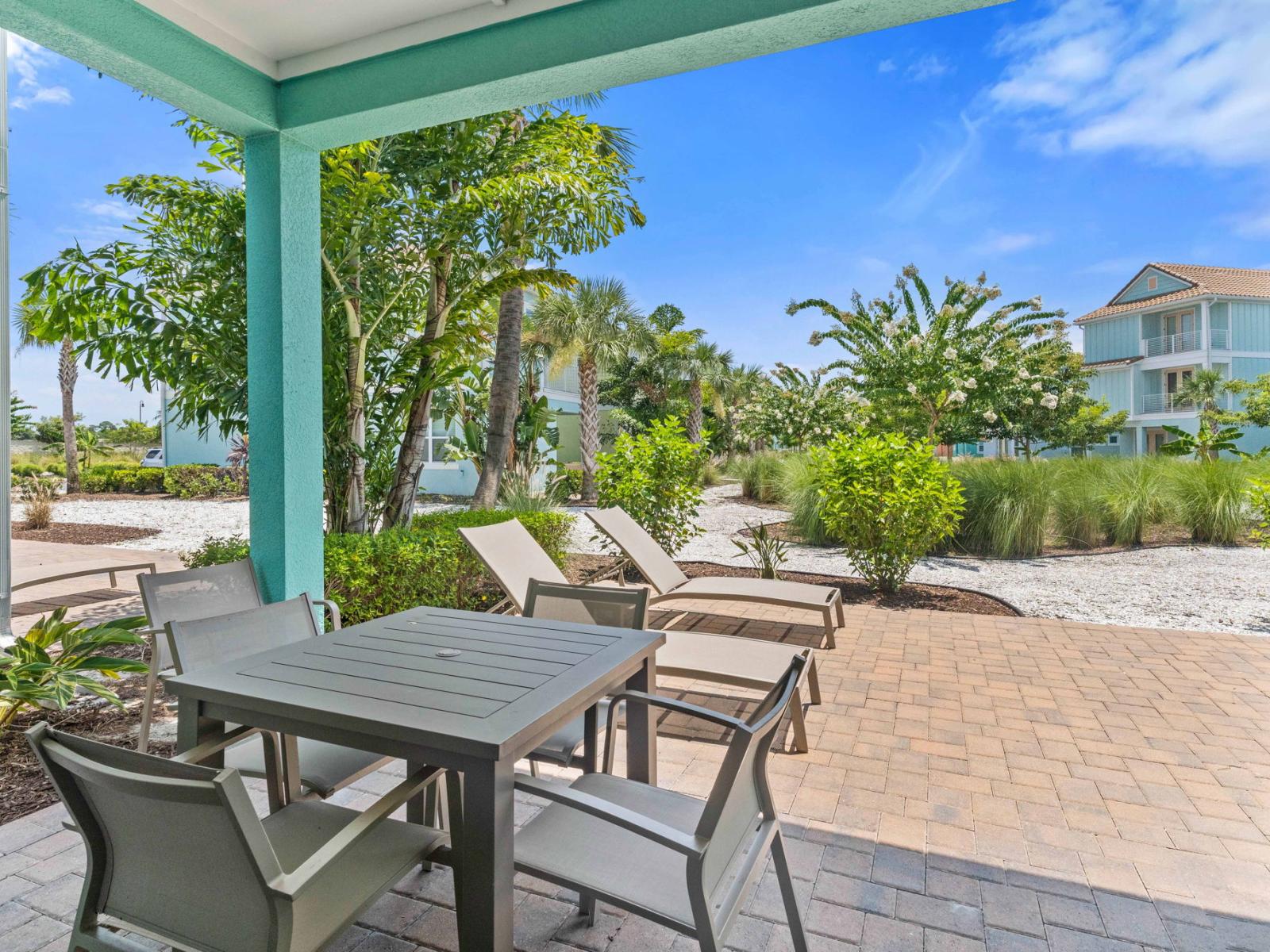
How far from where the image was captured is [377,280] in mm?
5207

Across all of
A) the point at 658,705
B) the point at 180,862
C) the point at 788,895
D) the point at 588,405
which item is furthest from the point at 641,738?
the point at 588,405

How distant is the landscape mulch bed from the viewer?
10.9 metres

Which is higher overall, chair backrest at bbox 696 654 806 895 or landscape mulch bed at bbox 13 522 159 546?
chair backrest at bbox 696 654 806 895

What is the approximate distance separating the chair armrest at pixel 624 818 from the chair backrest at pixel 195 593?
198 centimetres

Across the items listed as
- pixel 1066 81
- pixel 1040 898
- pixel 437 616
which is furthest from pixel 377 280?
pixel 1066 81

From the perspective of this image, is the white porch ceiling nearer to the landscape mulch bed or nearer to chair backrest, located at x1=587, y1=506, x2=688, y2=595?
chair backrest, located at x1=587, y1=506, x2=688, y2=595

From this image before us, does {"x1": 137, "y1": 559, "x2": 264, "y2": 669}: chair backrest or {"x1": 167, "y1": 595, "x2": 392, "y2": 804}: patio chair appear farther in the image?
{"x1": 137, "y1": 559, "x2": 264, "y2": 669}: chair backrest

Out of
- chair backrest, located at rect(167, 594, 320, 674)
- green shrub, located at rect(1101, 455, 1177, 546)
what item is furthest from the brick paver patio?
green shrub, located at rect(1101, 455, 1177, 546)

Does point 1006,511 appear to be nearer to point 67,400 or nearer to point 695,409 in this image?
point 695,409

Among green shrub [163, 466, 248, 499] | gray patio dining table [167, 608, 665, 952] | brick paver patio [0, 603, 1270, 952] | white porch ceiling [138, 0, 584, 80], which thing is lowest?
brick paver patio [0, 603, 1270, 952]

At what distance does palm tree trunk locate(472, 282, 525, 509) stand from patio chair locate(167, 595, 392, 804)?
545cm

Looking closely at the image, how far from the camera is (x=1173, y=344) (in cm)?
1895

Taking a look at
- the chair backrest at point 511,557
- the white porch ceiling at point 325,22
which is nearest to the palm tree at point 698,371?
the chair backrest at point 511,557

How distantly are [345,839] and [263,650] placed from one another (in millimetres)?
1399
